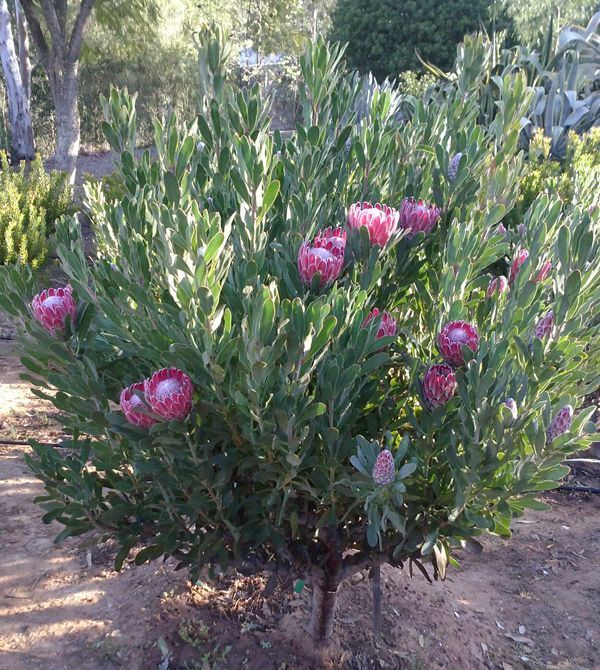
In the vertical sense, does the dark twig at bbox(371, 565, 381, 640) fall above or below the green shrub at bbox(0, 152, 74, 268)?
below

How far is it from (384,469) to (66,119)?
444 inches

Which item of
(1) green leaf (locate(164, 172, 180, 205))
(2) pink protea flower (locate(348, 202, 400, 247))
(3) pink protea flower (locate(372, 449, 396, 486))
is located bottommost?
(3) pink protea flower (locate(372, 449, 396, 486))

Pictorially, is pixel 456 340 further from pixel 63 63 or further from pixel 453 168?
pixel 63 63

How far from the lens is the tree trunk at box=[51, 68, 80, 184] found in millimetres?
10945

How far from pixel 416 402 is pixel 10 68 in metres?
15.3

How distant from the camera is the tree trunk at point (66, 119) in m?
10.9

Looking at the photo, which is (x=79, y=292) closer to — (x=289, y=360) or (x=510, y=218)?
(x=289, y=360)

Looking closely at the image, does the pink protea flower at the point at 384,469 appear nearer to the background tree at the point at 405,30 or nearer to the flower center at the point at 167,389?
the flower center at the point at 167,389

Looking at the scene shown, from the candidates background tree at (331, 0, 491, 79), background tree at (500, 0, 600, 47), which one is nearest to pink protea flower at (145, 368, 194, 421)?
background tree at (331, 0, 491, 79)

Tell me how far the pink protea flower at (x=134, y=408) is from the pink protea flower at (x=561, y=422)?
829mm

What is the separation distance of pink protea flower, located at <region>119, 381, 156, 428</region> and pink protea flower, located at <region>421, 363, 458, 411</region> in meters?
0.63

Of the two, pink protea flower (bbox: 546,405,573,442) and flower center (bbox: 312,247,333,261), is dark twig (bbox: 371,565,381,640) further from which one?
flower center (bbox: 312,247,333,261)

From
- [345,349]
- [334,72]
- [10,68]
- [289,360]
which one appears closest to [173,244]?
[289,360]

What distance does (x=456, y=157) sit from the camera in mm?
1780
